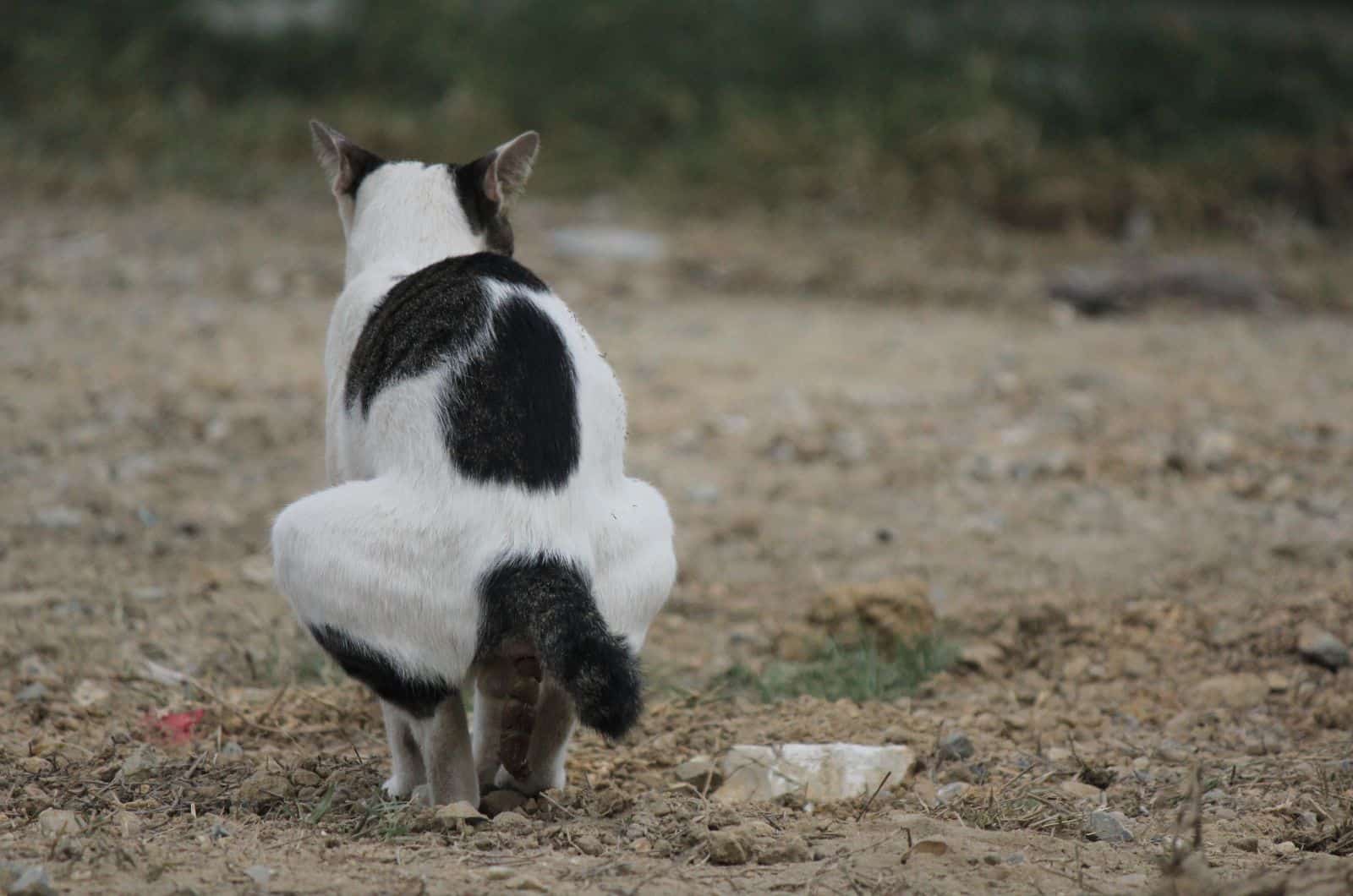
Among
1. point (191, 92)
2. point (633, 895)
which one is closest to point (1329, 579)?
point (633, 895)

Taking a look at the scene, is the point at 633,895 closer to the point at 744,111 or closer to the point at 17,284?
the point at 17,284

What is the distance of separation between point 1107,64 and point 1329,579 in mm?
6578

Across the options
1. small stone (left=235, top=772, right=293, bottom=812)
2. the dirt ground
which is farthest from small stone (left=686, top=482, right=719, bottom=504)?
small stone (left=235, top=772, right=293, bottom=812)

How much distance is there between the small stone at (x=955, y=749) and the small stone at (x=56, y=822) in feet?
6.54

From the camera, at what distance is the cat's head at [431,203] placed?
12.8ft

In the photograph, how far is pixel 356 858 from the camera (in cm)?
292

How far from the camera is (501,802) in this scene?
11.1 feet

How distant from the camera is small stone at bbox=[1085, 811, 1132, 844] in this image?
3229 mm

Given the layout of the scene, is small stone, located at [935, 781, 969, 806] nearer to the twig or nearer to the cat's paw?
the twig

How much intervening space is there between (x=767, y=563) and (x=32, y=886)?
10.5 feet

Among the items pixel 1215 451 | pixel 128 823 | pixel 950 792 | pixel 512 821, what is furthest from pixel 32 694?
pixel 1215 451

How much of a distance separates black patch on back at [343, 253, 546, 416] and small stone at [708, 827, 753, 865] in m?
1.14

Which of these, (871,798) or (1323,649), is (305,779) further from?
(1323,649)

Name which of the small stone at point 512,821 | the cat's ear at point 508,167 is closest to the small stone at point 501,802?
the small stone at point 512,821
